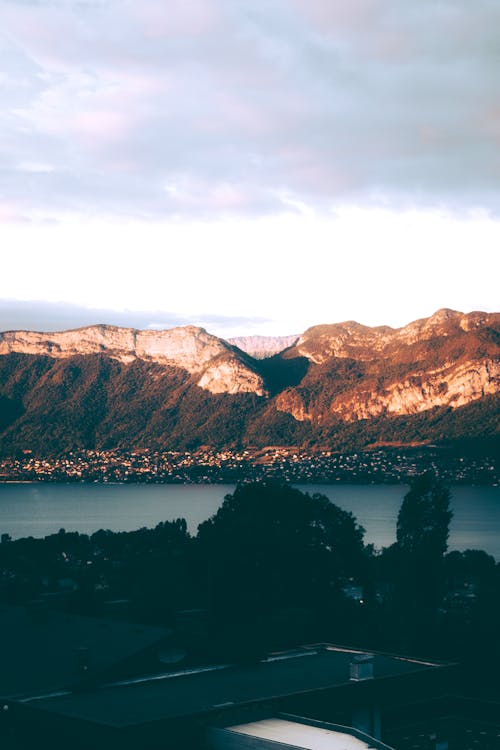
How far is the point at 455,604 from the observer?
58.8 meters

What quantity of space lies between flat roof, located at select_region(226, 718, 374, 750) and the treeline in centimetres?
493

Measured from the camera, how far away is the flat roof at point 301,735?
22594mm

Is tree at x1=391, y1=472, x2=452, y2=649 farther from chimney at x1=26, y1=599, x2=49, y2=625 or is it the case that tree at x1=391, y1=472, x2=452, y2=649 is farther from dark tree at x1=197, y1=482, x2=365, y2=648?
chimney at x1=26, y1=599, x2=49, y2=625

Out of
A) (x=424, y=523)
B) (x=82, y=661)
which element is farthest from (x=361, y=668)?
(x=424, y=523)

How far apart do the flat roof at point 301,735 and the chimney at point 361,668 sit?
2975 mm

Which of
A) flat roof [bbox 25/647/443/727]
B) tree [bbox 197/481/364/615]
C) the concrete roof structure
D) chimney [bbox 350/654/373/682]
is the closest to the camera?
flat roof [bbox 25/647/443/727]

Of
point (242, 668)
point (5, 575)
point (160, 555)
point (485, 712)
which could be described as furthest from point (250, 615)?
point (5, 575)

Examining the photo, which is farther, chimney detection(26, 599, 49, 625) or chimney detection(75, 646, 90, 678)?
chimney detection(26, 599, 49, 625)

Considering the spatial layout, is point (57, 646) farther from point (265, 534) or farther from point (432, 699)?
point (265, 534)

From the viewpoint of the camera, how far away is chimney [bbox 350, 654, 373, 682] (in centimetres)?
2672

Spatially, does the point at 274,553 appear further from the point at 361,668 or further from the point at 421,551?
the point at 361,668

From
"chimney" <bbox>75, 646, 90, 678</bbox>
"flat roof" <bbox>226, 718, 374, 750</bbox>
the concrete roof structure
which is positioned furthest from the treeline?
"flat roof" <bbox>226, 718, 374, 750</bbox>

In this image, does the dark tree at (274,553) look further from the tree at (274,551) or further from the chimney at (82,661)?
the chimney at (82,661)

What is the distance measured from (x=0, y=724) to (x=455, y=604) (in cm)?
3941
